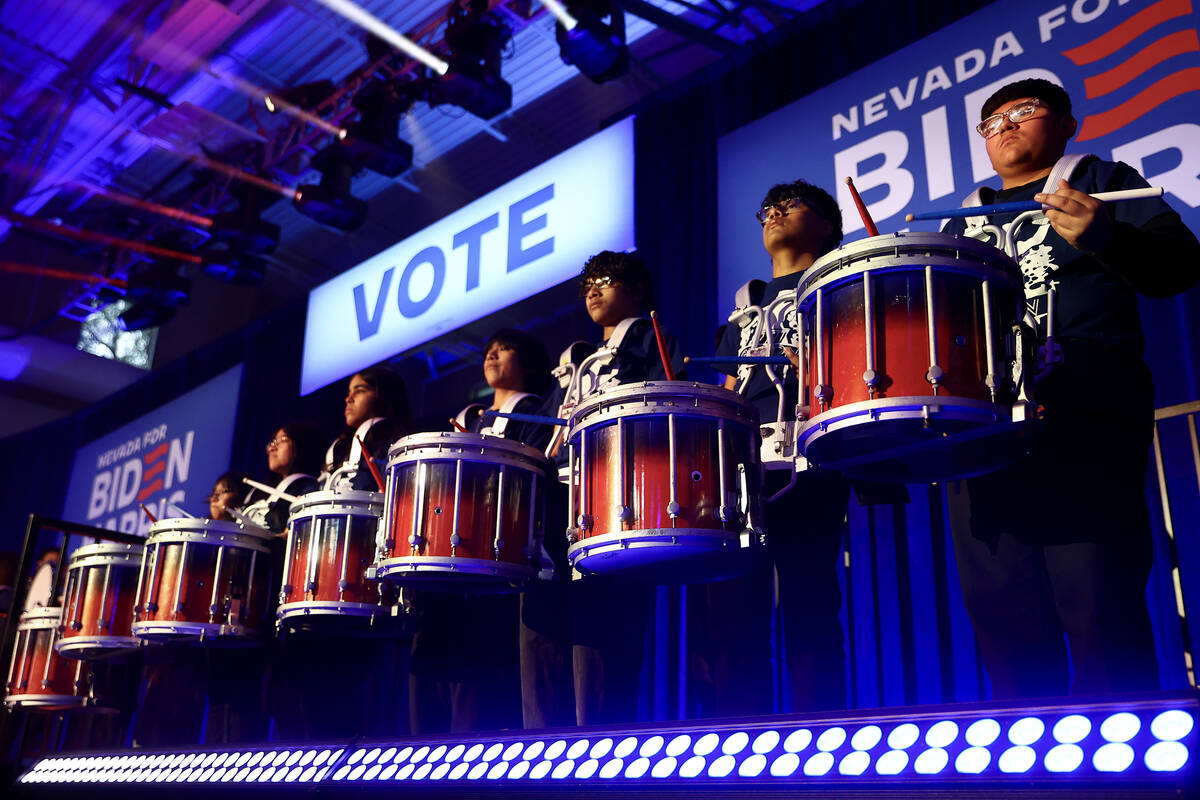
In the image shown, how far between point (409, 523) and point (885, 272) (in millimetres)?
1479

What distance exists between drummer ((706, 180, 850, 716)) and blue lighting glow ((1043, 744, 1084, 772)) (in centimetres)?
130

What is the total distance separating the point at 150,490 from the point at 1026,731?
9071mm

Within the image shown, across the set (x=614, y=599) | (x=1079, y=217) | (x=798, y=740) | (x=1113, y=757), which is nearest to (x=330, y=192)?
(x=614, y=599)

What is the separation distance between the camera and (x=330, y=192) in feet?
22.3

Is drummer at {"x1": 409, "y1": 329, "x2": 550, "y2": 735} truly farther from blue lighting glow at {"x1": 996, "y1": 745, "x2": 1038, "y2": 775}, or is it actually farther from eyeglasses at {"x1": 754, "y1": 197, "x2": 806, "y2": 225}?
blue lighting glow at {"x1": 996, "y1": 745, "x2": 1038, "y2": 775}

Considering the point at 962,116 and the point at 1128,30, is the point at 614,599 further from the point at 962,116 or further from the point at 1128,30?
the point at 1128,30

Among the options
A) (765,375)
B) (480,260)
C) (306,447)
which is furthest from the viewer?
(480,260)

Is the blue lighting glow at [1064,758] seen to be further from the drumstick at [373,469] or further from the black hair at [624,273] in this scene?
the drumstick at [373,469]

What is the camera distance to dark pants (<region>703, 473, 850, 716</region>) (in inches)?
96.9

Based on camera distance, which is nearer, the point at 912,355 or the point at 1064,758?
the point at 1064,758

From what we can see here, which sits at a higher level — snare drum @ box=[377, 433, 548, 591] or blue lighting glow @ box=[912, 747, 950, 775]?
snare drum @ box=[377, 433, 548, 591]

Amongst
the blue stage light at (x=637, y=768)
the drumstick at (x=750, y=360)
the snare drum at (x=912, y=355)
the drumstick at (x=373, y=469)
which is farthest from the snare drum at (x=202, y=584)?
the blue stage light at (x=637, y=768)

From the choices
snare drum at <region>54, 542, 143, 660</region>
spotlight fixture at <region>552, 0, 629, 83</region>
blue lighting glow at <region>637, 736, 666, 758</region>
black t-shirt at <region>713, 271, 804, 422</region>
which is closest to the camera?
blue lighting glow at <region>637, 736, 666, 758</region>

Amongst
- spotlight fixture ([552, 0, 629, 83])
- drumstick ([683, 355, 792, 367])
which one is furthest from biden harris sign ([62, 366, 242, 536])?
drumstick ([683, 355, 792, 367])
